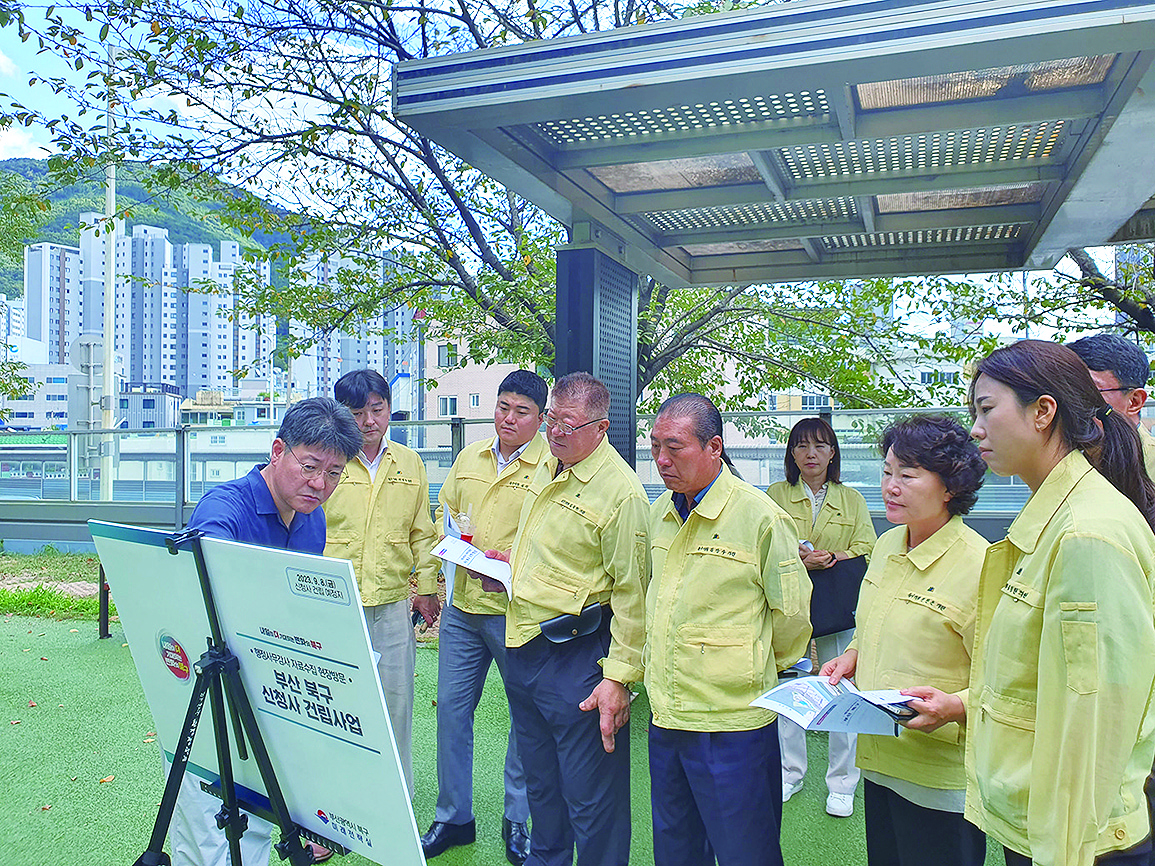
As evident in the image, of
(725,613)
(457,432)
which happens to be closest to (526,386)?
(725,613)

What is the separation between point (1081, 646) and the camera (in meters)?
1.44

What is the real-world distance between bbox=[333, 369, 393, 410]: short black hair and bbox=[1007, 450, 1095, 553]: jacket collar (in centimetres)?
270

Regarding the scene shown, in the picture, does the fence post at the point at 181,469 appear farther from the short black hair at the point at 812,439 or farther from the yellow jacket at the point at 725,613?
the yellow jacket at the point at 725,613

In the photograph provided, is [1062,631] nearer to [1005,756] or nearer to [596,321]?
[1005,756]

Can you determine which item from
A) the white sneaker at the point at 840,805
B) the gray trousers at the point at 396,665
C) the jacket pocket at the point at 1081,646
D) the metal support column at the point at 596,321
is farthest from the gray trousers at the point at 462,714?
the jacket pocket at the point at 1081,646

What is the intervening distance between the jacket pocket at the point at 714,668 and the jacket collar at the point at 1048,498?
0.96 metres

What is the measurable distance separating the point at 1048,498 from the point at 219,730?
1835 mm

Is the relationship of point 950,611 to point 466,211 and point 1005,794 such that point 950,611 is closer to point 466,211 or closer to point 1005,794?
point 1005,794

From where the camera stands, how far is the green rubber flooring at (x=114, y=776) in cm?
356

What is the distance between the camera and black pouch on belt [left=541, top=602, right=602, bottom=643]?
2.74 metres

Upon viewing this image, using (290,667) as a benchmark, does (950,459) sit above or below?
above

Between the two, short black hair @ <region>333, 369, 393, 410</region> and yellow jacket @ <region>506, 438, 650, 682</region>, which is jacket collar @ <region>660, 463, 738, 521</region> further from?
short black hair @ <region>333, 369, 393, 410</region>

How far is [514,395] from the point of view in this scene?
11.9 feet

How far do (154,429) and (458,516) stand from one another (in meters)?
7.91
